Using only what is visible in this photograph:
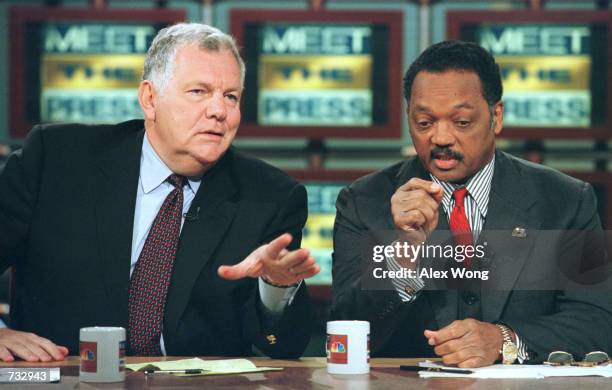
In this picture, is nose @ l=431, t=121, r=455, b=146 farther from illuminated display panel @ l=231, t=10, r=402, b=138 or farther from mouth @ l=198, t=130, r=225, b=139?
illuminated display panel @ l=231, t=10, r=402, b=138

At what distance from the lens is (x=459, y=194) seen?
129 inches

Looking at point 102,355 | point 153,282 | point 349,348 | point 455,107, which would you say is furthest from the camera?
point 455,107

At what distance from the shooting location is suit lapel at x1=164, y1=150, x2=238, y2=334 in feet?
10.0

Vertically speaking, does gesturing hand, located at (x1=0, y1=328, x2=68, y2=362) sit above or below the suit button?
below

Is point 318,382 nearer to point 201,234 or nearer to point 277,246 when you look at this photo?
point 277,246

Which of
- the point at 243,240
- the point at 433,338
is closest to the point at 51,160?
the point at 243,240

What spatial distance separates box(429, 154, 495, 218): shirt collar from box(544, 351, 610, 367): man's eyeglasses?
664 millimetres

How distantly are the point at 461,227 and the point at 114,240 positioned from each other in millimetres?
1097

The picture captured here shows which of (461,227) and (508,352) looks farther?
(461,227)

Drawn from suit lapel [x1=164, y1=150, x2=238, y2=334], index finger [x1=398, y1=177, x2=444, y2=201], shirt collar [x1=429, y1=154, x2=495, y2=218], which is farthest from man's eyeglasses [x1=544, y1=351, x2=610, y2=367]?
suit lapel [x1=164, y1=150, x2=238, y2=334]

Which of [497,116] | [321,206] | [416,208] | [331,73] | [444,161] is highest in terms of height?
[331,73]

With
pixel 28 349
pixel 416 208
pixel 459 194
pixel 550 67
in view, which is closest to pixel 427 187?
pixel 416 208

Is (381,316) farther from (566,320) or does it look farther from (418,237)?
(566,320)

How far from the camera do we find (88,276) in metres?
3.13
